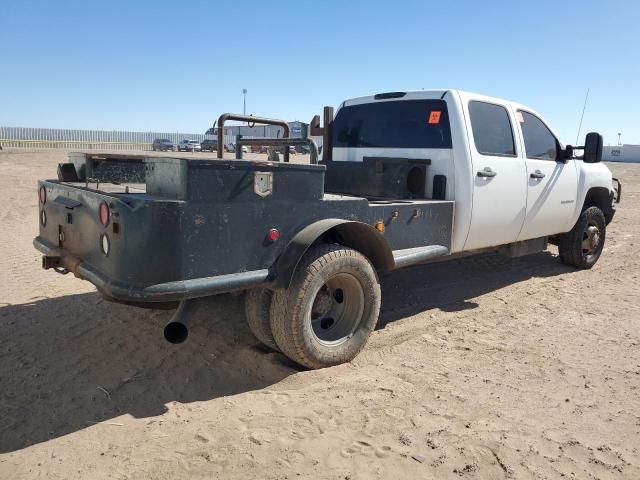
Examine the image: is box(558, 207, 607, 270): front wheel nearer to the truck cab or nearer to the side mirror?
the truck cab

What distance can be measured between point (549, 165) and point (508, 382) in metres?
3.11

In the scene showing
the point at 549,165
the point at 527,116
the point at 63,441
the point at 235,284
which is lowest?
the point at 63,441

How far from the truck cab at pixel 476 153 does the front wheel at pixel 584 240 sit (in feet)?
2.04

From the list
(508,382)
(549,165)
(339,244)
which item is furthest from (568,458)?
(549,165)

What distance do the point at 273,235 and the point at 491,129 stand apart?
2.90 metres

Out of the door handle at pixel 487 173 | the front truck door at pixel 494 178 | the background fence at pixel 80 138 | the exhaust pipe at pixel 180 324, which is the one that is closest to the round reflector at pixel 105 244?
the exhaust pipe at pixel 180 324

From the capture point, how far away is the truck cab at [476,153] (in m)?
4.91

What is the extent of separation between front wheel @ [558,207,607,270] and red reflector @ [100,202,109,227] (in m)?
5.90

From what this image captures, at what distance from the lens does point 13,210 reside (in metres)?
10.8

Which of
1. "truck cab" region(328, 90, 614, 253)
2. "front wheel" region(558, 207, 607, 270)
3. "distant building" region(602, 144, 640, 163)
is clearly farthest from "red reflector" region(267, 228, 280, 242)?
"distant building" region(602, 144, 640, 163)

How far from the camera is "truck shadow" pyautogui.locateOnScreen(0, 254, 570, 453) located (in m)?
3.26

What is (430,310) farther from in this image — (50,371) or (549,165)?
(50,371)

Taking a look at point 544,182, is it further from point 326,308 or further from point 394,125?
point 326,308

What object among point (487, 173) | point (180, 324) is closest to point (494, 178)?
point (487, 173)
